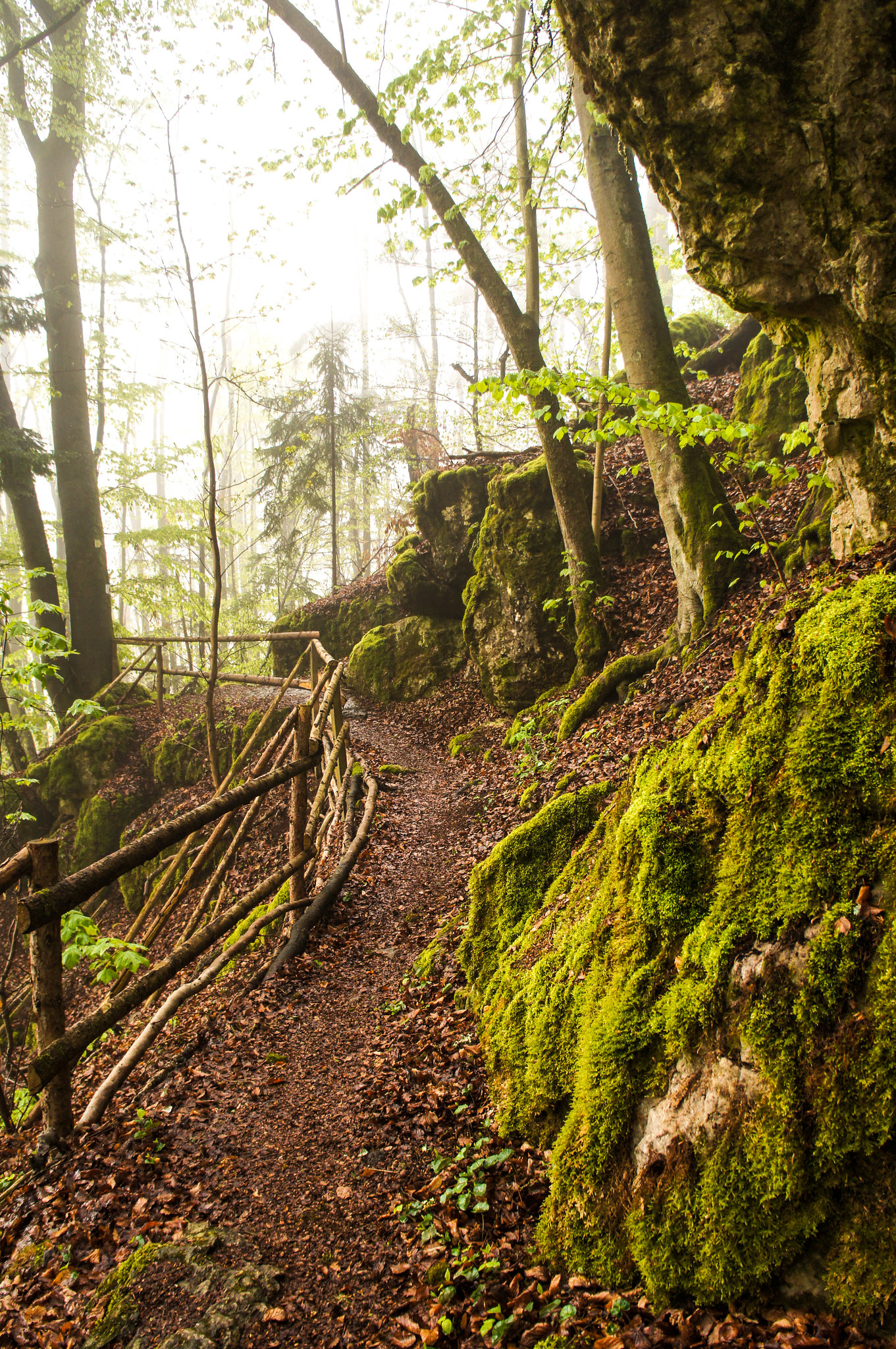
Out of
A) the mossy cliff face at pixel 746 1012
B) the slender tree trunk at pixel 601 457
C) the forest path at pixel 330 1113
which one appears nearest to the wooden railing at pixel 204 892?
the forest path at pixel 330 1113

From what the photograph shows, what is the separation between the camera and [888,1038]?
171cm

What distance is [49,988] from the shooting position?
9.84ft

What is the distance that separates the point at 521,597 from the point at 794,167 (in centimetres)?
643

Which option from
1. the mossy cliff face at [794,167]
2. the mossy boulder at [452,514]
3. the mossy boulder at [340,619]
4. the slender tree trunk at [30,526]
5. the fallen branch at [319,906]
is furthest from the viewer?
the mossy boulder at [340,619]

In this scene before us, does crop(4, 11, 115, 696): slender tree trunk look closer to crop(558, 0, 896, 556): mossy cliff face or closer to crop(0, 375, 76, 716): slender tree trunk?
crop(0, 375, 76, 716): slender tree trunk

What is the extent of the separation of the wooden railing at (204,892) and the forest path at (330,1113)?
381 millimetres

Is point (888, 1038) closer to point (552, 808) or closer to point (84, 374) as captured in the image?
point (552, 808)

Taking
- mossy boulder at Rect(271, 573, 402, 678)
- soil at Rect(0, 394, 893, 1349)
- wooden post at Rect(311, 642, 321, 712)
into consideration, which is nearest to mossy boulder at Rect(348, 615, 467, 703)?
mossy boulder at Rect(271, 573, 402, 678)

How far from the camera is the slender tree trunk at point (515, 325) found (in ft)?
26.2

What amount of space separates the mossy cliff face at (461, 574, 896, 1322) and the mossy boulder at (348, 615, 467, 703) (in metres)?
9.51

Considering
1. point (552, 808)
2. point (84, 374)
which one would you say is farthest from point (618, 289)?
point (84, 374)

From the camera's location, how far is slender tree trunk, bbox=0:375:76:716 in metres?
11.6

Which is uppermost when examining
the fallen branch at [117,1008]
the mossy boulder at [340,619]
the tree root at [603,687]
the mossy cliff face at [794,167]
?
the mossy cliff face at [794,167]

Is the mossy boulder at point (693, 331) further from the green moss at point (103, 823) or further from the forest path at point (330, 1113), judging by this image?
the green moss at point (103, 823)
